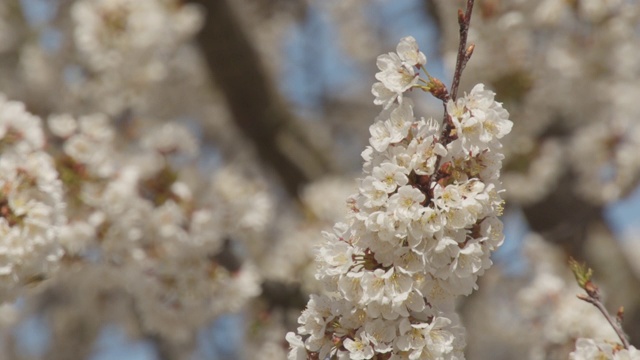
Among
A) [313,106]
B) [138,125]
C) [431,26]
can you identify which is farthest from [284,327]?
[313,106]

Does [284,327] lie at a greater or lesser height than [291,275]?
lesser

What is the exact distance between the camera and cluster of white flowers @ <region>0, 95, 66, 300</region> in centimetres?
242

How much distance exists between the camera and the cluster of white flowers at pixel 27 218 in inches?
95.3

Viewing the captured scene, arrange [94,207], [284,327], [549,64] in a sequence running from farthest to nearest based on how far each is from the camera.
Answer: [549,64]
[284,327]
[94,207]

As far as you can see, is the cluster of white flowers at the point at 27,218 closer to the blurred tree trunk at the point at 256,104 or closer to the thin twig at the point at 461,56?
the thin twig at the point at 461,56

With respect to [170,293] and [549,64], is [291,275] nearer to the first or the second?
[170,293]

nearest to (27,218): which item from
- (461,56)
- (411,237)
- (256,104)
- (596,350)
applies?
(411,237)

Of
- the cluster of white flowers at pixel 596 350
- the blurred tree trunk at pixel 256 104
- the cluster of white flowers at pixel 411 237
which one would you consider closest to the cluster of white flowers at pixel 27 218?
the cluster of white flowers at pixel 411 237

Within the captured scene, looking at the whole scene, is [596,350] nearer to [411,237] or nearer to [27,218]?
[411,237]

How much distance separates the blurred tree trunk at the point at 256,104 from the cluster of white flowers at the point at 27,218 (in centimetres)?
318

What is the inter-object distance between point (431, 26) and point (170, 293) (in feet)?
11.2

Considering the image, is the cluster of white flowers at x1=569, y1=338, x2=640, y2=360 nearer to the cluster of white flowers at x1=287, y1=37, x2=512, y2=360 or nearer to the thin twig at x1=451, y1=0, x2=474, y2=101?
the cluster of white flowers at x1=287, y1=37, x2=512, y2=360

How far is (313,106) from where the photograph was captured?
8.73 m

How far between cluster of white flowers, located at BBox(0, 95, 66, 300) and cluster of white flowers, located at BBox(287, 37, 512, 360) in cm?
103
